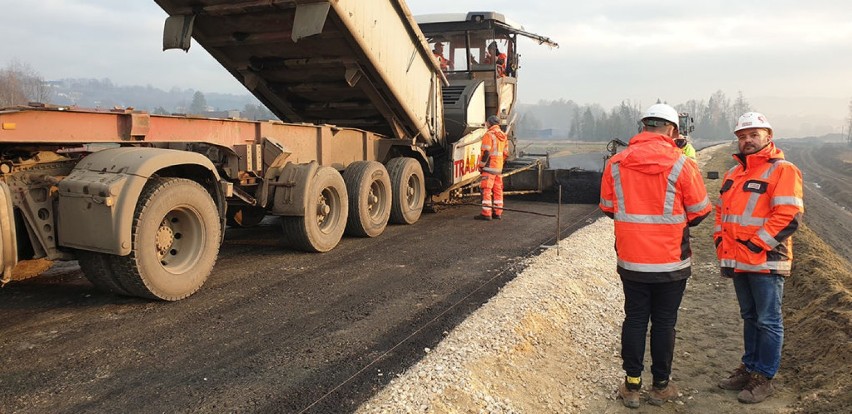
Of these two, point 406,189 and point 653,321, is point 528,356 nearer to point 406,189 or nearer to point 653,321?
point 653,321

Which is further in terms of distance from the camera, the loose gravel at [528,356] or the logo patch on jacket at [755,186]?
the logo patch on jacket at [755,186]

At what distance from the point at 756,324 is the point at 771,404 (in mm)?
509

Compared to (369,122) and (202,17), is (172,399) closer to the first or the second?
(202,17)

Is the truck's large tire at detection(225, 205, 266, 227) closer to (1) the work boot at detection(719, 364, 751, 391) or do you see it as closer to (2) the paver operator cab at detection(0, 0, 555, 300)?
(2) the paver operator cab at detection(0, 0, 555, 300)

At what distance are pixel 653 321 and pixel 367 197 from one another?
15.1ft

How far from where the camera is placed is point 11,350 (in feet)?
11.8

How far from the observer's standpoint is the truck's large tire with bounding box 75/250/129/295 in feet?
14.0

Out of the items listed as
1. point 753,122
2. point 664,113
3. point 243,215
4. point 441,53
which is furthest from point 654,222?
point 441,53

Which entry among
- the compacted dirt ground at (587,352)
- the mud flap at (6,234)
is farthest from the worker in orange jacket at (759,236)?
the mud flap at (6,234)

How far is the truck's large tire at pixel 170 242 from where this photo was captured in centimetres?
427

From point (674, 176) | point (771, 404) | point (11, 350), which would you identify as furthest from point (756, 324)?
point (11, 350)

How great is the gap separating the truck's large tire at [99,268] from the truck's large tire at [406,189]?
4.46 metres

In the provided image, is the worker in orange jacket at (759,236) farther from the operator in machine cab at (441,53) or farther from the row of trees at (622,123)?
the row of trees at (622,123)

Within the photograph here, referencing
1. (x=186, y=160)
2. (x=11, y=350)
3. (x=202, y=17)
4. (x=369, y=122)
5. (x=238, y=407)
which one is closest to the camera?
(x=238, y=407)
